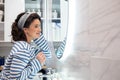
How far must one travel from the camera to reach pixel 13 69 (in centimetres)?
118

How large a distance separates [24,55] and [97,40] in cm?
56

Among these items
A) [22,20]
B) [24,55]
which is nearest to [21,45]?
[24,55]

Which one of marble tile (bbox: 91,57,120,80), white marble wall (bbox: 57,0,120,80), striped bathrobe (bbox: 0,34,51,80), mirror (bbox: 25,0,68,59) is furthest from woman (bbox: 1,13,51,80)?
marble tile (bbox: 91,57,120,80)

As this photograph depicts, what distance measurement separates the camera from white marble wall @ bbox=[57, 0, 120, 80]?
2.01 ft

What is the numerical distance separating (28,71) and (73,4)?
46 centimetres

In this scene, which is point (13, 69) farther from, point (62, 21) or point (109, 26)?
point (109, 26)

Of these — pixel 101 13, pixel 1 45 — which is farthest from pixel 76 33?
pixel 1 45

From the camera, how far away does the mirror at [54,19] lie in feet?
4.41

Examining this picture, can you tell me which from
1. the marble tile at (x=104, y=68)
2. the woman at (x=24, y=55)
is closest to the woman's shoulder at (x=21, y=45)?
the woman at (x=24, y=55)

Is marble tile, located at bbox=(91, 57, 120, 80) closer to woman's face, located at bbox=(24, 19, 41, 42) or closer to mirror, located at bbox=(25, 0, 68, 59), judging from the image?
mirror, located at bbox=(25, 0, 68, 59)

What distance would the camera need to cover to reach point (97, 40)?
736mm

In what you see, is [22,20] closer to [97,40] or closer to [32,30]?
[32,30]

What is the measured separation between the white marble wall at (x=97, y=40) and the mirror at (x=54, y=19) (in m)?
0.30

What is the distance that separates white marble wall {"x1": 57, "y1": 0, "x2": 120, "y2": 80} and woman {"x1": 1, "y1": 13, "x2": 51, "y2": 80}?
11.8 inches
